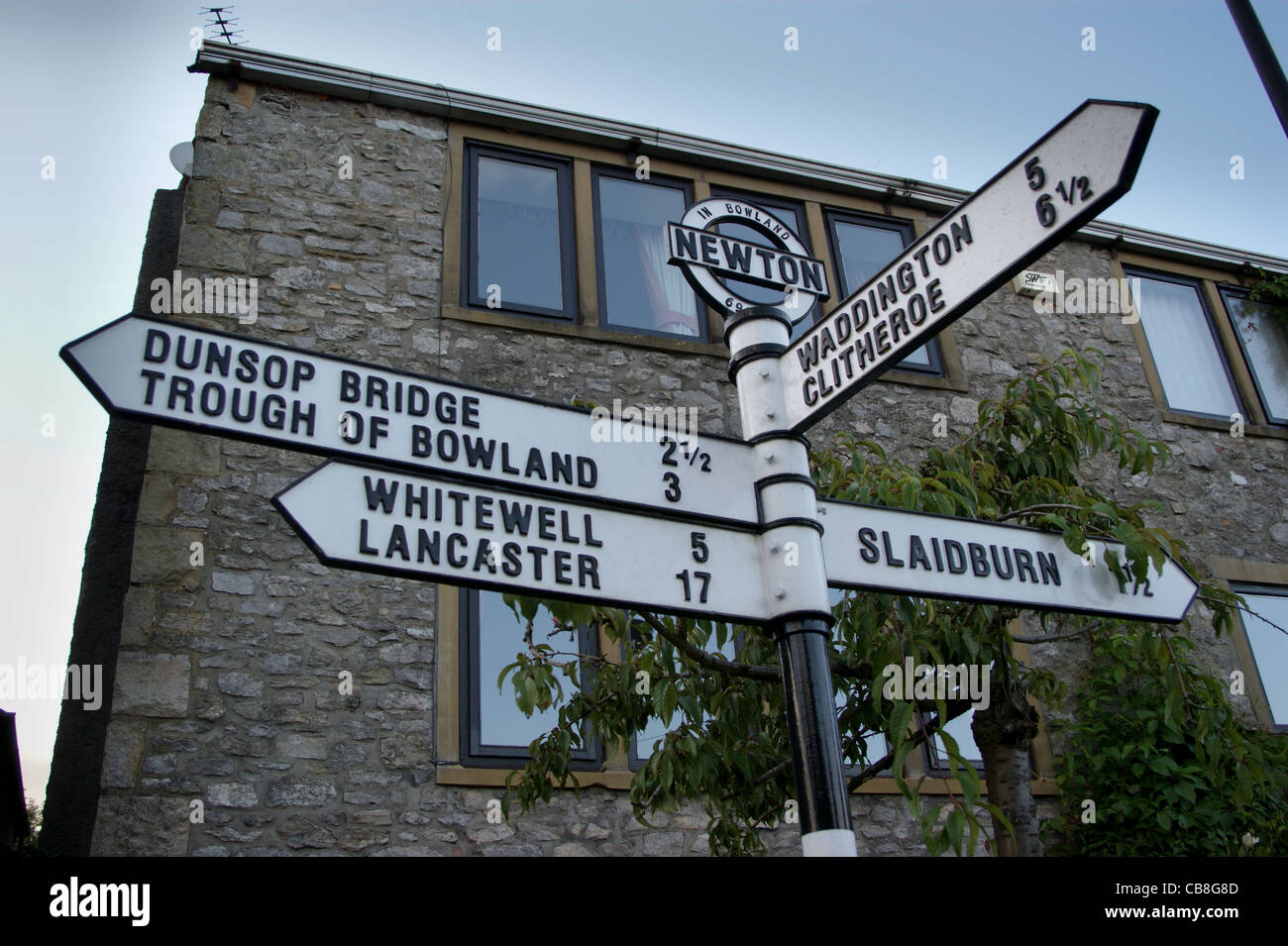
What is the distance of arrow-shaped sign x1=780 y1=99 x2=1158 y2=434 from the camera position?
89.7 inches

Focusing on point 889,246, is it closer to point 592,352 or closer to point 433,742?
point 592,352

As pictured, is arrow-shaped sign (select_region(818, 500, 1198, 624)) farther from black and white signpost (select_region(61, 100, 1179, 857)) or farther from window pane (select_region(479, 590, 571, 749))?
window pane (select_region(479, 590, 571, 749))

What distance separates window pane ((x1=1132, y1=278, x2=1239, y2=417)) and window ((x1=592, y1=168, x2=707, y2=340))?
14.4 feet

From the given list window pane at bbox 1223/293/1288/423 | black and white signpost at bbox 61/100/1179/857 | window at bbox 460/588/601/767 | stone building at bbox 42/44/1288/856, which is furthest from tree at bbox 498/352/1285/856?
window pane at bbox 1223/293/1288/423

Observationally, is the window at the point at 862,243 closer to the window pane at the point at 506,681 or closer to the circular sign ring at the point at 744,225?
the window pane at the point at 506,681

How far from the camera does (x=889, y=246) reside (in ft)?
31.4

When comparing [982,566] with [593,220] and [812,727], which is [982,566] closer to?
[812,727]

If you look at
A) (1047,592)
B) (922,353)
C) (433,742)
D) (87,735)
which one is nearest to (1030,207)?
(1047,592)

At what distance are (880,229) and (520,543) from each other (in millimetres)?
7780

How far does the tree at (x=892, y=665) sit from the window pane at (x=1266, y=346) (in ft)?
18.1

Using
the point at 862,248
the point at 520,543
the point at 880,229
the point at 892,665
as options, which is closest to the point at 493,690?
the point at 892,665

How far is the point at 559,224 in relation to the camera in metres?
8.39
